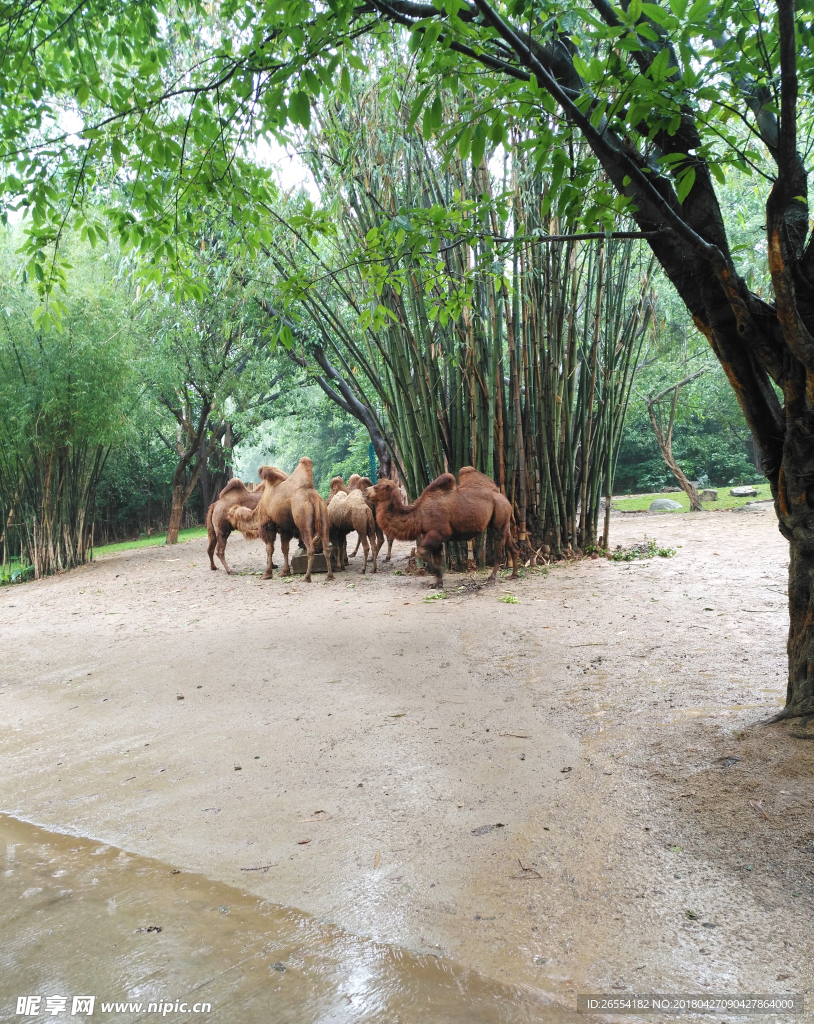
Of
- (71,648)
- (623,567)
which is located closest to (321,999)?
(71,648)

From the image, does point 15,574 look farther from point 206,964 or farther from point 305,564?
point 206,964

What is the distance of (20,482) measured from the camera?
10.5m

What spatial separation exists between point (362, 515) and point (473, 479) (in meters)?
2.06

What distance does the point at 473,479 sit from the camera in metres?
6.16

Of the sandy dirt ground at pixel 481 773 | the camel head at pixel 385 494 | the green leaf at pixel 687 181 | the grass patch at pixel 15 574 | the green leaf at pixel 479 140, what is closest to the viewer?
the sandy dirt ground at pixel 481 773

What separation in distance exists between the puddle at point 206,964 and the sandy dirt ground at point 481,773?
0.08 meters

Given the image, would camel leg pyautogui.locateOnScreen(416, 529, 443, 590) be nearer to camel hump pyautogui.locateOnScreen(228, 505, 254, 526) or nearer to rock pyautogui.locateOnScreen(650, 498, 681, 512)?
Answer: camel hump pyautogui.locateOnScreen(228, 505, 254, 526)

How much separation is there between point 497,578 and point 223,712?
372 cm

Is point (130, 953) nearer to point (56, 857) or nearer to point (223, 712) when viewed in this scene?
point (56, 857)

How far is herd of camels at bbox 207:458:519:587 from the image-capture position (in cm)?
608

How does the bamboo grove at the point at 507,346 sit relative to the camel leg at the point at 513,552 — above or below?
above

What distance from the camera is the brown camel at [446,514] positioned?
601 cm

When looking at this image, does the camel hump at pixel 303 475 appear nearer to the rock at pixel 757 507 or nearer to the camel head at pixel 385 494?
the camel head at pixel 385 494

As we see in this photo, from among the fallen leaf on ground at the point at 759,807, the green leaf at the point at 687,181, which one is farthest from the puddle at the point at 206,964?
the green leaf at the point at 687,181
